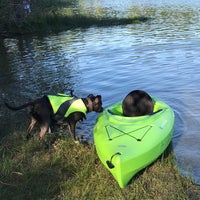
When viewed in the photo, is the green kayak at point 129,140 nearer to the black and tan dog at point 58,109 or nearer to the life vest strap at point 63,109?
the black and tan dog at point 58,109

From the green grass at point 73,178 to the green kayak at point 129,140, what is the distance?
165mm

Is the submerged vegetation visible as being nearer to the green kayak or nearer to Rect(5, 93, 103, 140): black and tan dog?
Rect(5, 93, 103, 140): black and tan dog

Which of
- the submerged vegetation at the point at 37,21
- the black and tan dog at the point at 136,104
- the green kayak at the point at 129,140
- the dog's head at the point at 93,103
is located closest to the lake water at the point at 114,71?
the green kayak at the point at 129,140

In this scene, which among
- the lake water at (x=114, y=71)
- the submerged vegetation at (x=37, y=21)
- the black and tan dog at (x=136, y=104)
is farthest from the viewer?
the submerged vegetation at (x=37, y=21)

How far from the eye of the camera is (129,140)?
17.9ft

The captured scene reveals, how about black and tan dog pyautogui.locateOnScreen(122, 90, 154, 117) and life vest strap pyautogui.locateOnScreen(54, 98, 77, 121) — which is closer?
life vest strap pyautogui.locateOnScreen(54, 98, 77, 121)

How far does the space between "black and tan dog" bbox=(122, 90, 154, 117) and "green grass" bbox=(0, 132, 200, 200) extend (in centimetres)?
105

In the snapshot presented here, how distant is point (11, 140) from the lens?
630 cm

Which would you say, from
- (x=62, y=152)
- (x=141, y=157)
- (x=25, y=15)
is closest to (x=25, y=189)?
(x=62, y=152)

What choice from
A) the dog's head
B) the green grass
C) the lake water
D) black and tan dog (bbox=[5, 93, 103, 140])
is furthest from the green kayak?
the lake water

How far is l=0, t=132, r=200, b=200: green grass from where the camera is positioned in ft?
15.1

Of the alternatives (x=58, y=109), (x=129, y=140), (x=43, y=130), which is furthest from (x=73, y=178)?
(x=58, y=109)

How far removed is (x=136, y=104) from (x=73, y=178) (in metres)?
2.10

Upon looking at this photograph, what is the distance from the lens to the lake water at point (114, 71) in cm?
764
